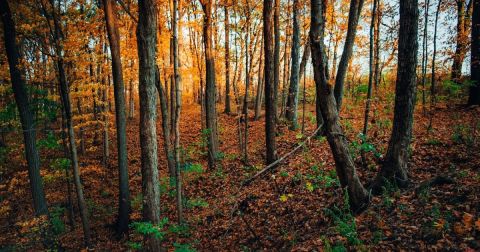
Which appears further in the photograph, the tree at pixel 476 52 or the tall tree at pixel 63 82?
the tree at pixel 476 52

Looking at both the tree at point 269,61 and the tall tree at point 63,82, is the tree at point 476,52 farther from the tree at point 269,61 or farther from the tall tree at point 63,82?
the tall tree at point 63,82

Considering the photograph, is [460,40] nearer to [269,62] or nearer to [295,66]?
[295,66]

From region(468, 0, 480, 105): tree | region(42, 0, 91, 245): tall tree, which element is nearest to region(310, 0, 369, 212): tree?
region(42, 0, 91, 245): tall tree

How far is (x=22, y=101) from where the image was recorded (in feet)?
31.2

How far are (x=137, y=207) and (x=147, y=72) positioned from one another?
25.8 ft

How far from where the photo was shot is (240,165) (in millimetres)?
12219

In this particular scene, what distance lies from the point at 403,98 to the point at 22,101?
12.0m

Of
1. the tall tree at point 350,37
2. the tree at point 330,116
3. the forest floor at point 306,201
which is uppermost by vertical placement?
the tall tree at point 350,37

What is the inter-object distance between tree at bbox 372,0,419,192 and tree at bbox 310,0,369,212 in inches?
30.2

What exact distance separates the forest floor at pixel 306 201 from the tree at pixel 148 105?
2.87 feet

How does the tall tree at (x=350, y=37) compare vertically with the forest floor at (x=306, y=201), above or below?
above

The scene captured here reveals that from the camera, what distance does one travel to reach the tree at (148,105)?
5.70 metres

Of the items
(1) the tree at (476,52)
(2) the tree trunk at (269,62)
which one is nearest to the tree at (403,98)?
(2) the tree trunk at (269,62)

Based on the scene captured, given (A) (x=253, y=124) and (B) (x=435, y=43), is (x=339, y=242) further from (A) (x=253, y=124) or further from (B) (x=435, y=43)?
(A) (x=253, y=124)
